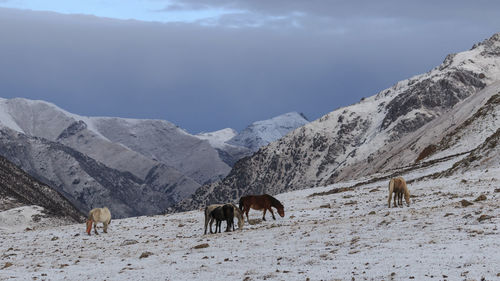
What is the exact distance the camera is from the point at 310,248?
2655 centimetres

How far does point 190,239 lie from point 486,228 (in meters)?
15.7

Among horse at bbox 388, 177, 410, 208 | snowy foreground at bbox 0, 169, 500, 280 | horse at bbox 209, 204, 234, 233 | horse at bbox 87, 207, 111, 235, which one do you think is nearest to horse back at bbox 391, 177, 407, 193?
horse at bbox 388, 177, 410, 208

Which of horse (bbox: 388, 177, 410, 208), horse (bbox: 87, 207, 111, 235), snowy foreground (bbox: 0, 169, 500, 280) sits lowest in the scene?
snowy foreground (bbox: 0, 169, 500, 280)

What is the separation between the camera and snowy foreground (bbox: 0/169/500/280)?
21484mm

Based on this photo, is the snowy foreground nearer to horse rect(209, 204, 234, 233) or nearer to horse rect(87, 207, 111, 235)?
horse rect(87, 207, 111, 235)

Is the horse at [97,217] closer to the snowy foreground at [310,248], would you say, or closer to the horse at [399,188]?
the snowy foreground at [310,248]

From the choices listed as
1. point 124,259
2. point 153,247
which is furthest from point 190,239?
point 124,259

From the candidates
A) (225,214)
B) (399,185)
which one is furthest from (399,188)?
(225,214)

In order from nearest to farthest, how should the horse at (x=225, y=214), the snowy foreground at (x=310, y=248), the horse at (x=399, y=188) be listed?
1. the snowy foreground at (x=310, y=248)
2. the horse at (x=225, y=214)
3. the horse at (x=399, y=188)

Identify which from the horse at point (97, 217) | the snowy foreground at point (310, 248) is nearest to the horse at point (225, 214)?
the snowy foreground at point (310, 248)

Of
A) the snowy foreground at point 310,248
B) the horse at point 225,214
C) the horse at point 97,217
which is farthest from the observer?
the horse at point 97,217

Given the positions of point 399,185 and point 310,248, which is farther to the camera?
point 399,185

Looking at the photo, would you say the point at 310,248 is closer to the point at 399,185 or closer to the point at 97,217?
the point at 399,185

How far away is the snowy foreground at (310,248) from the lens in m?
21.5
